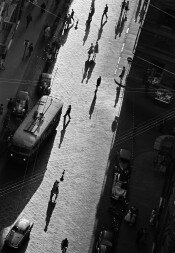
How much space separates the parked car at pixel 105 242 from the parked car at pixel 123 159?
9.50 m

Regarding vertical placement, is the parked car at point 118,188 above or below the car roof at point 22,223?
above

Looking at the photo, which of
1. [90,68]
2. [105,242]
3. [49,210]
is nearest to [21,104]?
[49,210]

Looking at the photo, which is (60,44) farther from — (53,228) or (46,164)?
(53,228)

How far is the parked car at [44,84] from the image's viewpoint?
8362 centimetres

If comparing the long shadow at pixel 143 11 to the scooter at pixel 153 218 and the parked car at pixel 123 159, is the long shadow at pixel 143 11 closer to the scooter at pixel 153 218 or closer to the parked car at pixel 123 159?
the parked car at pixel 123 159

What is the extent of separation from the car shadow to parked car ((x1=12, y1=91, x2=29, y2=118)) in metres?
4.81

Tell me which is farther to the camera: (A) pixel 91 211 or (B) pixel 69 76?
(B) pixel 69 76

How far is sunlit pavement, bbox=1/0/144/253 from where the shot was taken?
6938 centimetres

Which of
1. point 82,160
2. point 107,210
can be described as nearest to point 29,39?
point 82,160

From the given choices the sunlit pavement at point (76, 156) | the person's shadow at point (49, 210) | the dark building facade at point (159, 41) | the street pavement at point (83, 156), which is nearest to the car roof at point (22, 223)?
the street pavement at point (83, 156)

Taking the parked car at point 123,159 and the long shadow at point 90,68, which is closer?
the parked car at point 123,159

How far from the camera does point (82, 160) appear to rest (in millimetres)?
77625

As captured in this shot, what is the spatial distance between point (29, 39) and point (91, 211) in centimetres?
2607

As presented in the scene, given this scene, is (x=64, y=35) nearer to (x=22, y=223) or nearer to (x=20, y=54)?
(x=20, y=54)
